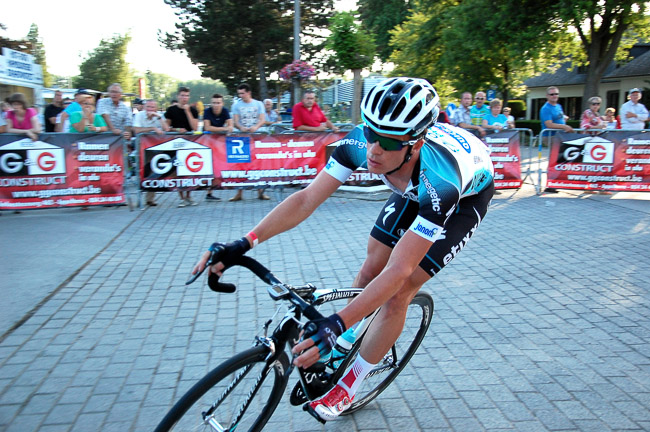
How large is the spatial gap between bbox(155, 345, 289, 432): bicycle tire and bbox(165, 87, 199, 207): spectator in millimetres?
8107

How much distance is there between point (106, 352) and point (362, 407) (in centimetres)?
204

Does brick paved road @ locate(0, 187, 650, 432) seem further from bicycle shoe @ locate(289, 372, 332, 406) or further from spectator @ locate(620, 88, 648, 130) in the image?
spectator @ locate(620, 88, 648, 130)

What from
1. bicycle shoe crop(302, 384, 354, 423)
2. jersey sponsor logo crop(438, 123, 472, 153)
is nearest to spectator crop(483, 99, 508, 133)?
jersey sponsor logo crop(438, 123, 472, 153)

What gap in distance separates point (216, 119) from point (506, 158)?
6483 mm

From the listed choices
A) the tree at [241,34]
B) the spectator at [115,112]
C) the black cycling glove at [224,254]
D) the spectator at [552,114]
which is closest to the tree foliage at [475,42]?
the tree at [241,34]

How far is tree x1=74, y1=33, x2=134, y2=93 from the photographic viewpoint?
65.8 metres

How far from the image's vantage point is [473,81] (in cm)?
2914

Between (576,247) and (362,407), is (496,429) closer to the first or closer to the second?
(362,407)

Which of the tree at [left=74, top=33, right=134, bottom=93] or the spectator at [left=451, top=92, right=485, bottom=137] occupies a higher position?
the tree at [left=74, top=33, right=134, bottom=93]

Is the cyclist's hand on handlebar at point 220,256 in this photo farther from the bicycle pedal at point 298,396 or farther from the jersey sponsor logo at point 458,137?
the jersey sponsor logo at point 458,137

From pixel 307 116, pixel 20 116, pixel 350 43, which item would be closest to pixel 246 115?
pixel 307 116

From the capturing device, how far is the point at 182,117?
10.2 m

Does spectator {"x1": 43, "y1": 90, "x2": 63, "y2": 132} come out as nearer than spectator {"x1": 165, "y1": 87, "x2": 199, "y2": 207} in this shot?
No

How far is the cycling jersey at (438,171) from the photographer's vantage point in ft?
7.87
